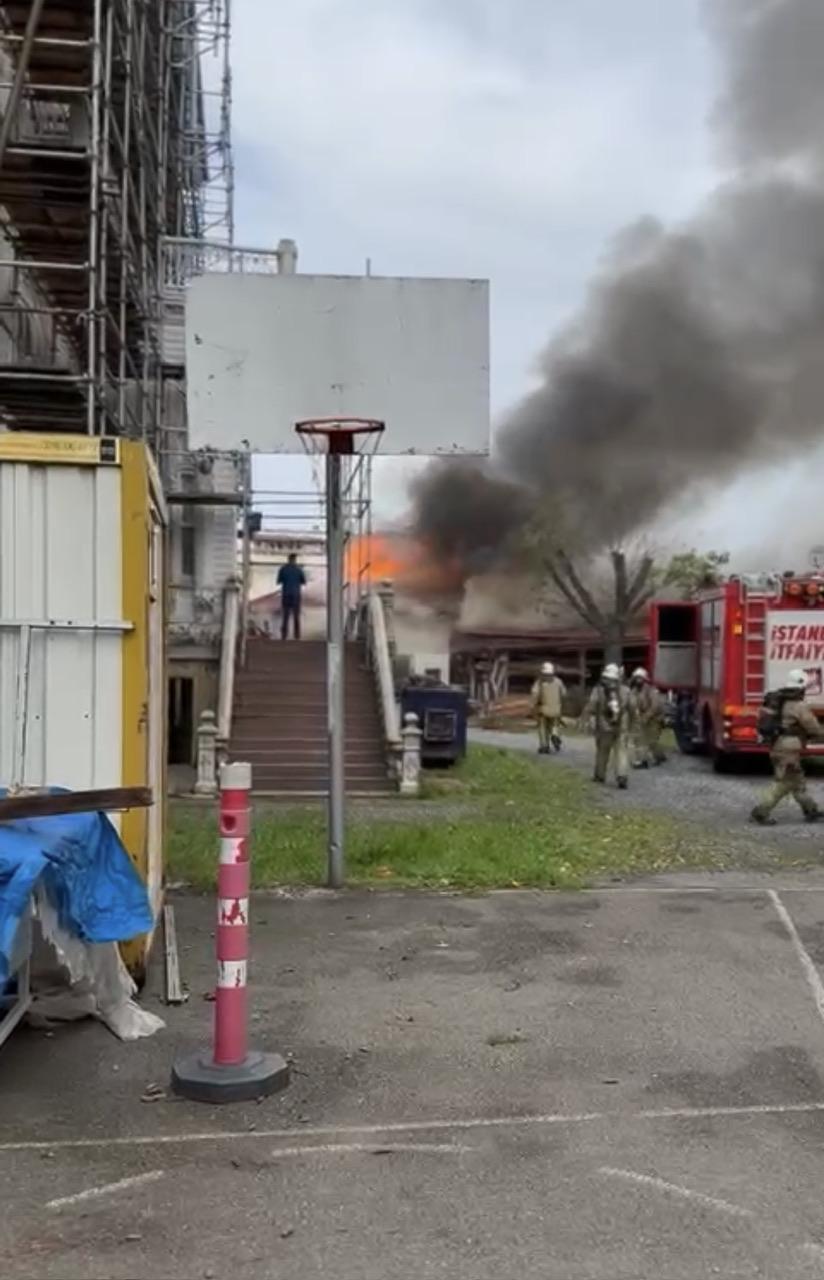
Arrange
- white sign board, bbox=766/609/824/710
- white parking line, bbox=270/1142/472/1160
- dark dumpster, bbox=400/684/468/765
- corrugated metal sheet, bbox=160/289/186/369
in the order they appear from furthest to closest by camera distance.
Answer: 1. corrugated metal sheet, bbox=160/289/186/369
2. dark dumpster, bbox=400/684/468/765
3. white sign board, bbox=766/609/824/710
4. white parking line, bbox=270/1142/472/1160

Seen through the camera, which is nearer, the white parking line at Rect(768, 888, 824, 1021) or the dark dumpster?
the white parking line at Rect(768, 888, 824, 1021)

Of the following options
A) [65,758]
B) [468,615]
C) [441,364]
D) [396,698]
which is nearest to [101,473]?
[65,758]

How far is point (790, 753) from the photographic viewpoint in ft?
37.7

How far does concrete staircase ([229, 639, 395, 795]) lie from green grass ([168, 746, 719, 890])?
149 centimetres

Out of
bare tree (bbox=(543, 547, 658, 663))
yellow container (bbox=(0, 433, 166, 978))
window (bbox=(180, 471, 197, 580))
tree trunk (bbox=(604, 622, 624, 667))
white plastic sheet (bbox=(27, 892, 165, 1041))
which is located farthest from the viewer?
bare tree (bbox=(543, 547, 658, 663))

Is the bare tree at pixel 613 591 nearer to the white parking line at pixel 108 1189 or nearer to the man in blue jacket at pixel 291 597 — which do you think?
the man in blue jacket at pixel 291 597

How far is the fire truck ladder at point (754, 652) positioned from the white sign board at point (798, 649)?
0.23ft

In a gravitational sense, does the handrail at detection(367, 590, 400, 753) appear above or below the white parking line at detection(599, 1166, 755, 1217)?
above

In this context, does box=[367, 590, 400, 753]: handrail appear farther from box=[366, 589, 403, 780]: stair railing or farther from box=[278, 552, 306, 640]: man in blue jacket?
box=[278, 552, 306, 640]: man in blue jacket

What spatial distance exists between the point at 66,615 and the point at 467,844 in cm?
463

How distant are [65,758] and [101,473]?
1.20 meters

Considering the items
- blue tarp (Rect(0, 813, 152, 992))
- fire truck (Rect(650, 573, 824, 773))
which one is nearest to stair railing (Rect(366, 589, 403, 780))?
fire truck (Rect(650, 573, 824, 773))

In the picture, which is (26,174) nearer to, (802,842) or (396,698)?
(396,698)

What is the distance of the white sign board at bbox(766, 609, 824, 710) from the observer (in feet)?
51.7
